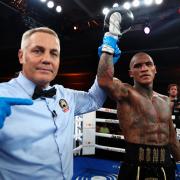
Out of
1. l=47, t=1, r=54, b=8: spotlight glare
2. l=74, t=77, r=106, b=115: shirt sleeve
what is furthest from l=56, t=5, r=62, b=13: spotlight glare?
l=74, t=77, r=106, b=115: shirt sleeve

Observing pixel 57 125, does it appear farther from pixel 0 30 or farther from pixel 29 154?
pixel 0 30

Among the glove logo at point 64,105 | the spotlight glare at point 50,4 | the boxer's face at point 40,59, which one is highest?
the spotlight glare at point 50,4

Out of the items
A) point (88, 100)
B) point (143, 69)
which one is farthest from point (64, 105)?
point (143, 69)

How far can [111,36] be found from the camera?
1.95 meters

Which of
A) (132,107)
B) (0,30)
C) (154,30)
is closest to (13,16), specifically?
(0,30)

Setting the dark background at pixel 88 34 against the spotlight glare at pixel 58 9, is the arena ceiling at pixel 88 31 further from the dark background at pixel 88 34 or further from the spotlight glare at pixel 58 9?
the spotlight glare at pixel 58 9

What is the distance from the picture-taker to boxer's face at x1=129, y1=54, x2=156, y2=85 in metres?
2.47

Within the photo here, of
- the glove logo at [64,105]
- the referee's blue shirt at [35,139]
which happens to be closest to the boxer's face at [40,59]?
the referee's blue shirt at [35,139]

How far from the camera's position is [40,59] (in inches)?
54.9

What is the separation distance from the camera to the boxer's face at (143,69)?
2.47 meters

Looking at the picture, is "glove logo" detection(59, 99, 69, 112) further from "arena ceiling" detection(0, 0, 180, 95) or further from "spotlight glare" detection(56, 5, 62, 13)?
"spotlight glare" detection(56, 5, 62, 13)

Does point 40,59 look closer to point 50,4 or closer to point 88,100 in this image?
point 88,100

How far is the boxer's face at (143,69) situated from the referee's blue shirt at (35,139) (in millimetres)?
1197

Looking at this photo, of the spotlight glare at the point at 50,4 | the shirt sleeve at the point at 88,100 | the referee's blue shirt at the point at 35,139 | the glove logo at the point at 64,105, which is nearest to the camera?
the referee's blue shirt at the point at 35,139
